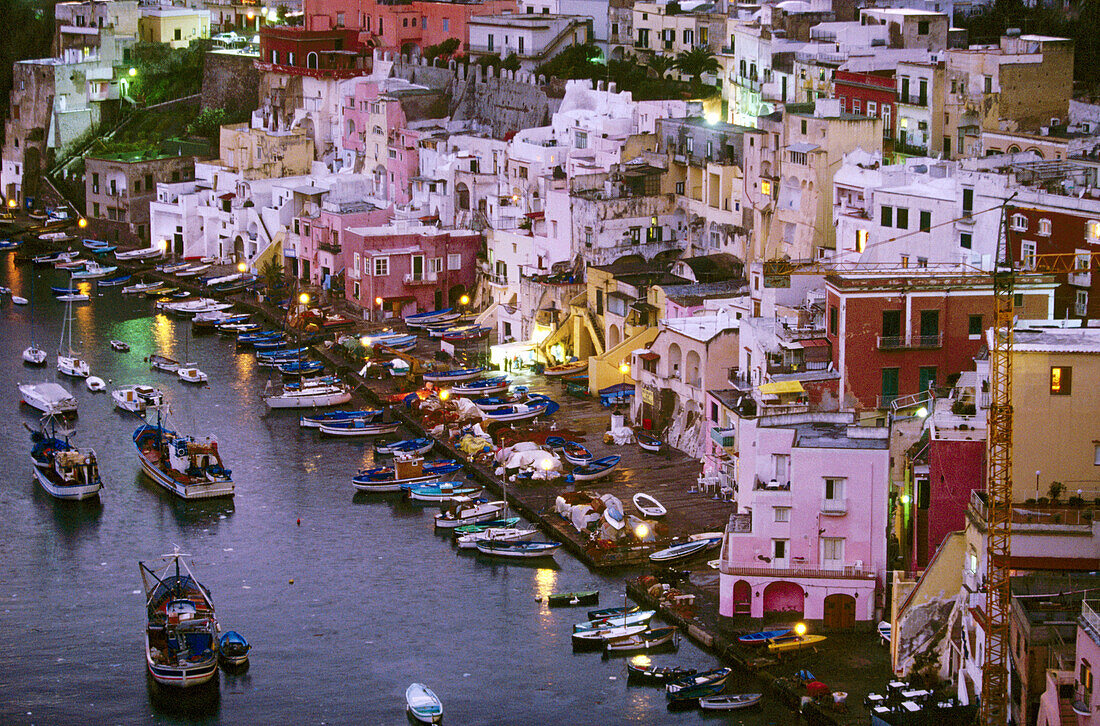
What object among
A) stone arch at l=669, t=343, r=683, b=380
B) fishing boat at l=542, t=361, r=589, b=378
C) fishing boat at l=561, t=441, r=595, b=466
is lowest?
fishing boat at l=561, t=441, r=595, b=466

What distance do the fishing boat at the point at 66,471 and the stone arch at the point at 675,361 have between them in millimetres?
16127

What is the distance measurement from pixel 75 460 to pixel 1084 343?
90.9 feet

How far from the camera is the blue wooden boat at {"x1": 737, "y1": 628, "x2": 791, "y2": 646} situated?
4150 centimetres

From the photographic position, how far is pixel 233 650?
1671 inches

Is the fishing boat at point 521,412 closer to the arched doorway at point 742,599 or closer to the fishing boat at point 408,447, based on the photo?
the fishing boat at point 408,447

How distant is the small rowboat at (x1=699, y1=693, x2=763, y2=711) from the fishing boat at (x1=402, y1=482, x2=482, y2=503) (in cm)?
1413

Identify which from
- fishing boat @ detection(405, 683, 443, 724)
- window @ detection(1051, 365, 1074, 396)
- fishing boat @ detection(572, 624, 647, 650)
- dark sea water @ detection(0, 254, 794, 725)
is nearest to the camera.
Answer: window @ detection(1051, 365, 1074, 396)

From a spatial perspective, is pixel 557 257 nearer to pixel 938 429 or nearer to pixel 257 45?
pixel 938 429

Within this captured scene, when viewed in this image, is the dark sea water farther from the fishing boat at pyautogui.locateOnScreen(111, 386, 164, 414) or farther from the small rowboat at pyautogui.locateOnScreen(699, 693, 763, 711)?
the fishing boat at pyautogui.locateOnScreen(111, 386, 164, 414)

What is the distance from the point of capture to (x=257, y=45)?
99.4 metres

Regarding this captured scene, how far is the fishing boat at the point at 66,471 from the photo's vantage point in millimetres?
53500

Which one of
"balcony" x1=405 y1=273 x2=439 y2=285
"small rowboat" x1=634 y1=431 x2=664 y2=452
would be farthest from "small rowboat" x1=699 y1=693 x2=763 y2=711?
"balcony" x1=405 y1=273 x2=439 y2=285

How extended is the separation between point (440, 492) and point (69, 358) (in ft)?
64.6

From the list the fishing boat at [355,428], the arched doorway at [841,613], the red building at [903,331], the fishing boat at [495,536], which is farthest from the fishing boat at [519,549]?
the fishing boat at [355,428]
